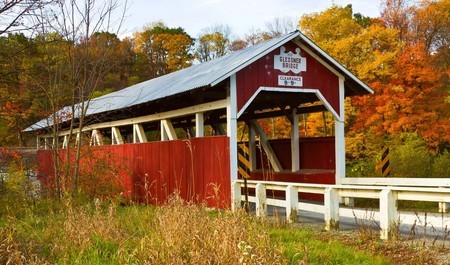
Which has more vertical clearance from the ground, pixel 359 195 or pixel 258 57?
pixel 258 57

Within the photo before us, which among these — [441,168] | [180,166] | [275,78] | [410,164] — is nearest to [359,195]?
[275,78]

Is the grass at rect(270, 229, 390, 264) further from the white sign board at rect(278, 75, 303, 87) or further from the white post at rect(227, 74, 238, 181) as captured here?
the white sign board at rect(278, 75, 303, 87)

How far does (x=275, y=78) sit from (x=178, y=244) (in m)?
6.78

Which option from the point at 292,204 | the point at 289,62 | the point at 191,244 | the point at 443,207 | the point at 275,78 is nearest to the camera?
A: the point at 191,244

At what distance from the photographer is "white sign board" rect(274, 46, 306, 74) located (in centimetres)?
1069

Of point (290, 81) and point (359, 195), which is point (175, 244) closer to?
point (359, 195)

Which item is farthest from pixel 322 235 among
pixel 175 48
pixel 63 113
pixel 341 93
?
pixel 175 48

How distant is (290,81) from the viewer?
1081 centimetres

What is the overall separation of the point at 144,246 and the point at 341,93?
8.03 metres

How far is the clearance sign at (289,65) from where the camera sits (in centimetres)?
1069

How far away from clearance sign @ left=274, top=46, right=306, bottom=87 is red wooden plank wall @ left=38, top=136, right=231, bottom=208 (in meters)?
1.96

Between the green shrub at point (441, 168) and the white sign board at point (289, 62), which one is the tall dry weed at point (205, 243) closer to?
the white sign board at point (289, 62)

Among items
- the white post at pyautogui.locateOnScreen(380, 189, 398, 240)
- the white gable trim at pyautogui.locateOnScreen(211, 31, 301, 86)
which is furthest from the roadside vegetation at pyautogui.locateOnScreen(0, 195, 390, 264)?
the white gable trim at pyautogui.locateOnScreen(211, 31, 301, 86)

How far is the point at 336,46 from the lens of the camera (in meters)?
24.3
